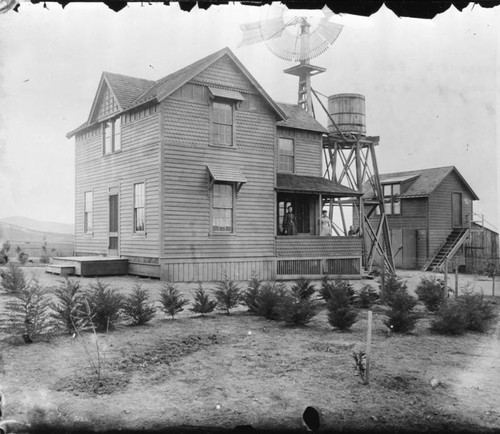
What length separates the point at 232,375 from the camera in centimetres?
647

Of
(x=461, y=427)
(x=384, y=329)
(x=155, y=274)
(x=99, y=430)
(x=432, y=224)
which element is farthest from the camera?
(x=432, y=224)

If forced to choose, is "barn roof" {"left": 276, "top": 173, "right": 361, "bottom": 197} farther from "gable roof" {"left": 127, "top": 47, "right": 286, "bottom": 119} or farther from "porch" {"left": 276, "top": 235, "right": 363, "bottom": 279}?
"gable roof" {"left": 127, "top": 47, "right": 286, "bottom": 119}

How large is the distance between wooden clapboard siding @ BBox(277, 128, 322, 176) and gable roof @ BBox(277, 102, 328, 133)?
0.27m

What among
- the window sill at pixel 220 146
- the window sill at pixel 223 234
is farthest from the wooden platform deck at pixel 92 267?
the window sill at pixel 220 146

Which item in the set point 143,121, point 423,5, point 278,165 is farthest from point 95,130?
point 423,5

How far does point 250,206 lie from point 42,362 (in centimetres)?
1356

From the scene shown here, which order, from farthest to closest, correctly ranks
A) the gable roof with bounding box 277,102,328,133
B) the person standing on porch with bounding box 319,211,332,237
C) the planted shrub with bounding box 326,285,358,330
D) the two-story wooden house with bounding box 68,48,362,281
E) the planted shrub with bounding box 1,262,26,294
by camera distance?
the gable roof with bounding box 277,102,328,133 → the person standing on porch with bounding box 319,211,332,237 → the two-story wooden house with bounding box 68,48,362,281 → the planted shrub with bounding box 1,262,26,294 → the planted shrub with bounding box 326,285,358,330

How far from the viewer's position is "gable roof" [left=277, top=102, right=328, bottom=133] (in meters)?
23.3

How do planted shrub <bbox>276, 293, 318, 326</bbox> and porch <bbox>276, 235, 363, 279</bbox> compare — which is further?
porch <bbox>276, 235, 363, 279</bbox>

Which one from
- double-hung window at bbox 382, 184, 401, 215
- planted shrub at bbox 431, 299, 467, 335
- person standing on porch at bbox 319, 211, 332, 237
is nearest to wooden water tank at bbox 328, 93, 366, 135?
person standing on porch at bbox 319, 211, 332, 237

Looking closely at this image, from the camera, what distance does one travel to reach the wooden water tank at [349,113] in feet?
86.4

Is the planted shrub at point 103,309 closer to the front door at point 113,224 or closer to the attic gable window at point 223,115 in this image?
the attic gable window at point 223,115

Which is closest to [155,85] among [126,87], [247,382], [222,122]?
[126,87]

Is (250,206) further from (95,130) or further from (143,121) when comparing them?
(95,130)
